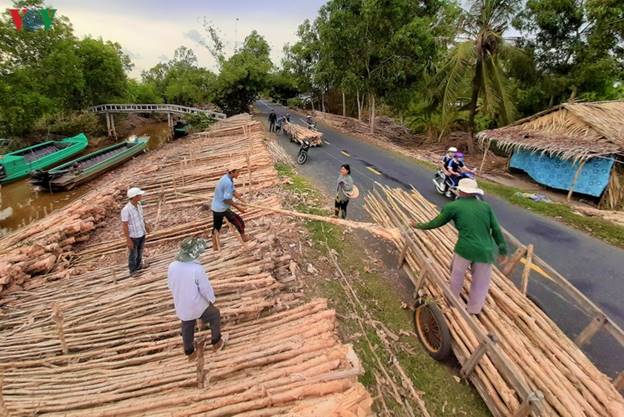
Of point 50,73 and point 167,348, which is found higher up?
point 50,73

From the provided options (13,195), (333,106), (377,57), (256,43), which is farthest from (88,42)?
(377,57)

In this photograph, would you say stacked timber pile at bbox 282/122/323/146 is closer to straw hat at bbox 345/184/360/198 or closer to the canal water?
straw hat at bbox 345/184/360/198

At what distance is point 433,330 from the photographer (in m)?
4.47

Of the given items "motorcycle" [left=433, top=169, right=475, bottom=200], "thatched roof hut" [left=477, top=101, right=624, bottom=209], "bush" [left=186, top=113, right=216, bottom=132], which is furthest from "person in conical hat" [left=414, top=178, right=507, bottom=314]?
A: "bush" [left=186, top=113, right=216, bottom=132]

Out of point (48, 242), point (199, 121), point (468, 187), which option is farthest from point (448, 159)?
point (199, 121)

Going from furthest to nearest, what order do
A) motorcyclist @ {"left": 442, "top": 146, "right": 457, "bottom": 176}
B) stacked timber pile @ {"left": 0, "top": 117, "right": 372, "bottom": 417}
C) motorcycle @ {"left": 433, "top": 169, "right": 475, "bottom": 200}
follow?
motorcycle @ {"left": 433, "top": 169, "right": 475, "bottom": 200}
motorcyclist @ {"left": 442, "top": 146, "right": 457, "bottom": 176}
stacked timber pile @ {"left": 0, "top": 117, "right": 372, "bottom": 417}

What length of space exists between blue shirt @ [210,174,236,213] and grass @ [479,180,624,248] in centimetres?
Result: 917

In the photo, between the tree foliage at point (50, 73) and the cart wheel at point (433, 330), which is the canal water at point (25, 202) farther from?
the cart wheel at point (433, 330)

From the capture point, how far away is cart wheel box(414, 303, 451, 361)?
411cm

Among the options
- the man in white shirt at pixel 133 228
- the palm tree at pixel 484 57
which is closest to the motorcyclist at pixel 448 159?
the man in white shirt at pixel 133 228

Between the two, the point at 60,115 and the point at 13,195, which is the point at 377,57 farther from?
the point at 60,115

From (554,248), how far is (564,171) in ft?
22.7

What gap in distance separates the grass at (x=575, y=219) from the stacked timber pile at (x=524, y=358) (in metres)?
5.84

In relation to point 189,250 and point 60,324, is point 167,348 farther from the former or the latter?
point 189,250
